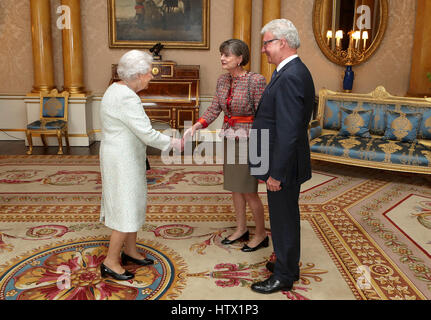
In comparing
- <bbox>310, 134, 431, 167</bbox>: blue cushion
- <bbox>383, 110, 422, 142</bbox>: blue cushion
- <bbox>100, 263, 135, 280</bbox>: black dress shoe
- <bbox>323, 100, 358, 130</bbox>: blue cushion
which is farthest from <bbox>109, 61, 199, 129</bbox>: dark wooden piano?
<bbox>100, 263, 135, 280</bbox>: black dress shoe

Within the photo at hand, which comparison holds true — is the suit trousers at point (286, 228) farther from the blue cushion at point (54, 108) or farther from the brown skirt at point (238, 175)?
the blue cushion at point (54, 108)

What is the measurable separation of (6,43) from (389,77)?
6712 mm

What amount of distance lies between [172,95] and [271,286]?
4.80 m

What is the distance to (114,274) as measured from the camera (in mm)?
2803

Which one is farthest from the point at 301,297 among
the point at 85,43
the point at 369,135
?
the point at 85,43

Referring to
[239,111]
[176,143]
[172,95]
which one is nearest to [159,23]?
[172,95]

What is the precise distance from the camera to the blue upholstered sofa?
518 centimetres

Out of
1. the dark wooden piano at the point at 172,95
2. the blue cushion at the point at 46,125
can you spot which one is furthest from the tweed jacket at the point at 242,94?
the blue cushion at the point at 46,125

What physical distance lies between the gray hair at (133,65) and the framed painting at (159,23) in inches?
201

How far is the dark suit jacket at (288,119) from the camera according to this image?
7.61 ft

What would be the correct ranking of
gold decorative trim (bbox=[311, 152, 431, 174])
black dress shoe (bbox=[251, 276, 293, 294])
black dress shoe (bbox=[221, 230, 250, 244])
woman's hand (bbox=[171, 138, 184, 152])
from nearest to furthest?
1. black dress shoe (bbox=[251, 276, 293, 294])
2. woman's hand (bbox=[171, 138, 184, 152])
3. black dress shoe (bbox=[221, 230, 250, 244])
4. gold decorative trim (bbox=[311, 152, 431, 174])

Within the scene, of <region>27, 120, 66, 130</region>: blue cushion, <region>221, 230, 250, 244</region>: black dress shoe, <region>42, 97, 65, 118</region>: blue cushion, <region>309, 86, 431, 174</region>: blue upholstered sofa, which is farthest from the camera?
<region>42, 97, 65, 118</region>: blue cushion

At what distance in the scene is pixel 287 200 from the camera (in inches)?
99.8

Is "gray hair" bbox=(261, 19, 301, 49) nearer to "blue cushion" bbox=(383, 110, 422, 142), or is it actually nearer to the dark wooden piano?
"blue cushion" bbox=(383, 110, 422, 142)
